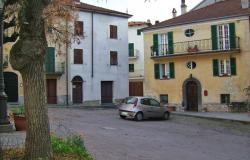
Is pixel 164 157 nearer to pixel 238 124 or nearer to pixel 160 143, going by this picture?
pixel 160 143

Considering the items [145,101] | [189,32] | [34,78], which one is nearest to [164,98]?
[189,32]

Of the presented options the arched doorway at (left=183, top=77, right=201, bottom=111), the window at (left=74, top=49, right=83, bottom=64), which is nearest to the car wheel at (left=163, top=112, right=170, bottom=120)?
the arched doorway at (left=183, top=77, right=201, bottom=111)

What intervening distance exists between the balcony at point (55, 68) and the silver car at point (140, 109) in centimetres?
1528

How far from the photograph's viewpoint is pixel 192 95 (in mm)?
38438

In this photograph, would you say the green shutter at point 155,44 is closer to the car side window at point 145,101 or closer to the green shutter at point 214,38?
the green shutter at point 214,38

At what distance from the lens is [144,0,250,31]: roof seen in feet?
118

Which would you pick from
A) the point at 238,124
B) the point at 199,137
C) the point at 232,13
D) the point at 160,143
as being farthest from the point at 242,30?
the point at 160,143

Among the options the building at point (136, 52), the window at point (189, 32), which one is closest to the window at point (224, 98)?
the window at point (189, 32)

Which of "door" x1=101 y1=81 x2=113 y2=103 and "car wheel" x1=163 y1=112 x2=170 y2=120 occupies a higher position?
"door" x1=101 y1=81 x2=113 y2=103

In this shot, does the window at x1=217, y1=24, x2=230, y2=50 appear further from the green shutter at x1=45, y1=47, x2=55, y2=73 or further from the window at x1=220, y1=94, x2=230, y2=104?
the green shutter at x1=45, y1=47, x2=55, y2=73

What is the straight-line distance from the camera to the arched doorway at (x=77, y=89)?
43312 mm

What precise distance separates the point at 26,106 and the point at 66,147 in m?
1.40

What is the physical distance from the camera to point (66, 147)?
28.3 feet

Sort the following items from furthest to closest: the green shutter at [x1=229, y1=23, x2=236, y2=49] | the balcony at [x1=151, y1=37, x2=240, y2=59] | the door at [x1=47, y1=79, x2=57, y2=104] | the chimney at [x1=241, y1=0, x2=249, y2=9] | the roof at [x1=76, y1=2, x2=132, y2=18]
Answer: the roof at [x1=76, y1=2, x2=132, y2=18]
the door at [x1=47, y1=79, x2=57, y2=104]
the chimney at [x1=241, y1=0, x2=249, y2=9]
the balcony at [x1=151, y1=37, x2=240, y2=59]
the green shutter at [x1=229, y1=23, x2=236, y2=49]
